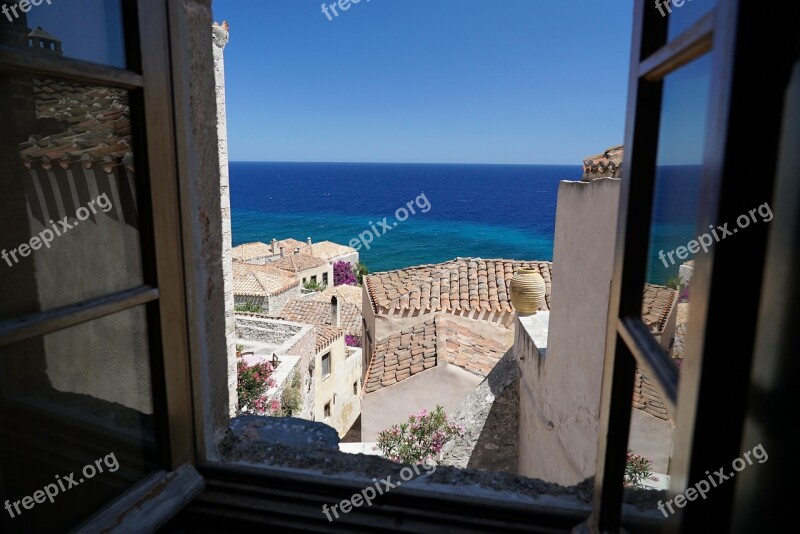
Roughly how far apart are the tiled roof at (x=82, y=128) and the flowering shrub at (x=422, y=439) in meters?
5.21

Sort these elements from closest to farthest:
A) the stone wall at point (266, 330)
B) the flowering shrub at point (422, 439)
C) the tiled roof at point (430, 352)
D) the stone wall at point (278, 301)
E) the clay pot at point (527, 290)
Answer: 1. the clay pot at point (527, 290)
2. the flowering shrub at point (422, 439)
3. the tiled roof at point (430, 352)
4. the stone wall at point (266, 330)
5. the stone wall at point (278, 301)

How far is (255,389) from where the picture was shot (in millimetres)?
7750

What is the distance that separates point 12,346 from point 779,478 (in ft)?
4.53

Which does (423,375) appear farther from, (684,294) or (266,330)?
(684,294)

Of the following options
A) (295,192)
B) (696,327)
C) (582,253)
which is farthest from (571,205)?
(295,192)

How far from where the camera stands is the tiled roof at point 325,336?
1255 centimetres

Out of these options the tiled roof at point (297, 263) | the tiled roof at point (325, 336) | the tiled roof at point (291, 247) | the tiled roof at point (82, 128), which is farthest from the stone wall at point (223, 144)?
the tiled roof at point (291, 247)

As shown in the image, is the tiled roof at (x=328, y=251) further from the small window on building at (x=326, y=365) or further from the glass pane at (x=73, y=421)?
the glass pane at (x=73, y=421)

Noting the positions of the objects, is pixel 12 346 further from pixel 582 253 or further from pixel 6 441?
pixel 582 253

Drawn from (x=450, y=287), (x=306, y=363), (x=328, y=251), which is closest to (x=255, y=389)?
(x=306, y=363)

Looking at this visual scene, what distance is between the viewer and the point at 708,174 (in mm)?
718

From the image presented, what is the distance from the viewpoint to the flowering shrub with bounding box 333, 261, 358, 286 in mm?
32875

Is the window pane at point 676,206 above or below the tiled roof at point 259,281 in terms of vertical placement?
above

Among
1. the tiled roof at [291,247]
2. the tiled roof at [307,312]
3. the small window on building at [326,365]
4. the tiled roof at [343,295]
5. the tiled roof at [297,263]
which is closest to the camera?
the small window on building at [326,365]
